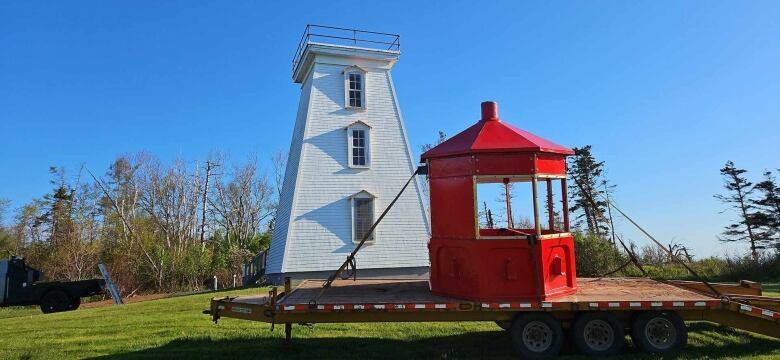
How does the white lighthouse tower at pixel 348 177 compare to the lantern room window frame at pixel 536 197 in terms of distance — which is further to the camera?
the white lighthouse tower at pixel 348 177

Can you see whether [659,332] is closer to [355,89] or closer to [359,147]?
[359,147]

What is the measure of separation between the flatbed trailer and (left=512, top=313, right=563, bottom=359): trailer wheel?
0.10 feet

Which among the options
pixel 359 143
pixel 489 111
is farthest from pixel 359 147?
pixel 489 111

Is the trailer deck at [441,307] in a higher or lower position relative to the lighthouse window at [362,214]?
lower

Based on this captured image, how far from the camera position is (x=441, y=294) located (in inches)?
321

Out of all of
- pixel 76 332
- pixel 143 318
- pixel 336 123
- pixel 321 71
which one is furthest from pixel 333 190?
pixel 76 332

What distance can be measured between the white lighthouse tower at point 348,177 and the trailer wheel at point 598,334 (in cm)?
1324

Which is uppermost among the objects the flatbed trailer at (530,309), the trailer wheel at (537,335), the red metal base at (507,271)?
the red metal base at (507,271)

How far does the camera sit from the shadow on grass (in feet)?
25.4

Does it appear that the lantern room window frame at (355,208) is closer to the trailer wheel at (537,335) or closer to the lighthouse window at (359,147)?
the lighthouse window at (359,147)

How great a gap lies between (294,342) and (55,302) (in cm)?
1420

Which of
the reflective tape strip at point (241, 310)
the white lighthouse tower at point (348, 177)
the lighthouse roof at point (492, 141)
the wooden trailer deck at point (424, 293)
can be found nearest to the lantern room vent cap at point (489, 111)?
the lighthouse roof at point (492, 141)

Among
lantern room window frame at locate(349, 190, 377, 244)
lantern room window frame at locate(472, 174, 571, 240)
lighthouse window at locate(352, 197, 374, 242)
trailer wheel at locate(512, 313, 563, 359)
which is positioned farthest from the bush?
trailer wheel at locate(512, 313, 563, 359)

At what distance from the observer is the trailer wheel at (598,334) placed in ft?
23.9
